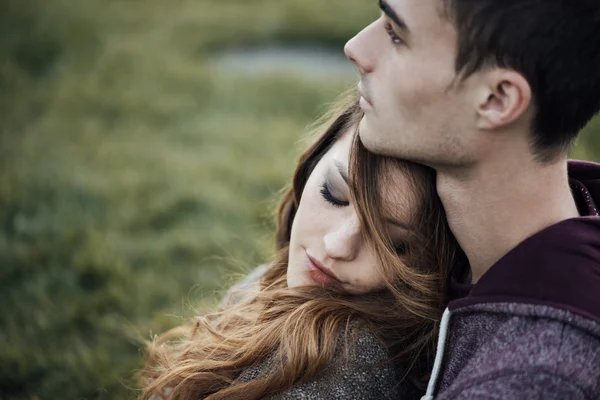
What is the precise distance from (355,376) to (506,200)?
70 centimetres

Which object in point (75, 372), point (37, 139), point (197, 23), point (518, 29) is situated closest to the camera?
point (518, 29)

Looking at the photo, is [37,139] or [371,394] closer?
[371,394]

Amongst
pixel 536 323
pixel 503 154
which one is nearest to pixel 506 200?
pixel 503 154

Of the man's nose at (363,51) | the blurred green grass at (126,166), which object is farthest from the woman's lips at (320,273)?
the blurred green grass at (126,166)

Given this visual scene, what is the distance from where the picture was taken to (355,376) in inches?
85.7

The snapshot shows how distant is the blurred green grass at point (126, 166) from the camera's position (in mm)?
3824

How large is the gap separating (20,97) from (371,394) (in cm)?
521

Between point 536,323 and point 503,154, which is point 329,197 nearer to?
point 503,154

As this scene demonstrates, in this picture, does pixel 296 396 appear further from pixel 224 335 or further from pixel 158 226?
pixel 158 226

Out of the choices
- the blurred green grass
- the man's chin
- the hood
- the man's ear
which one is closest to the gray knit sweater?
the hood

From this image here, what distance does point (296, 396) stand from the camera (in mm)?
2146

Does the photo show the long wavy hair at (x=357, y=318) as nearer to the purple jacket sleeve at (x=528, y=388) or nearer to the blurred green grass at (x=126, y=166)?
the purple jacket sleeve at (x=528, y=388)

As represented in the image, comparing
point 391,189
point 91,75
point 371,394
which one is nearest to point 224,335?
point 371,394

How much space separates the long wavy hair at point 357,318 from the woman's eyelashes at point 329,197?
114mm
